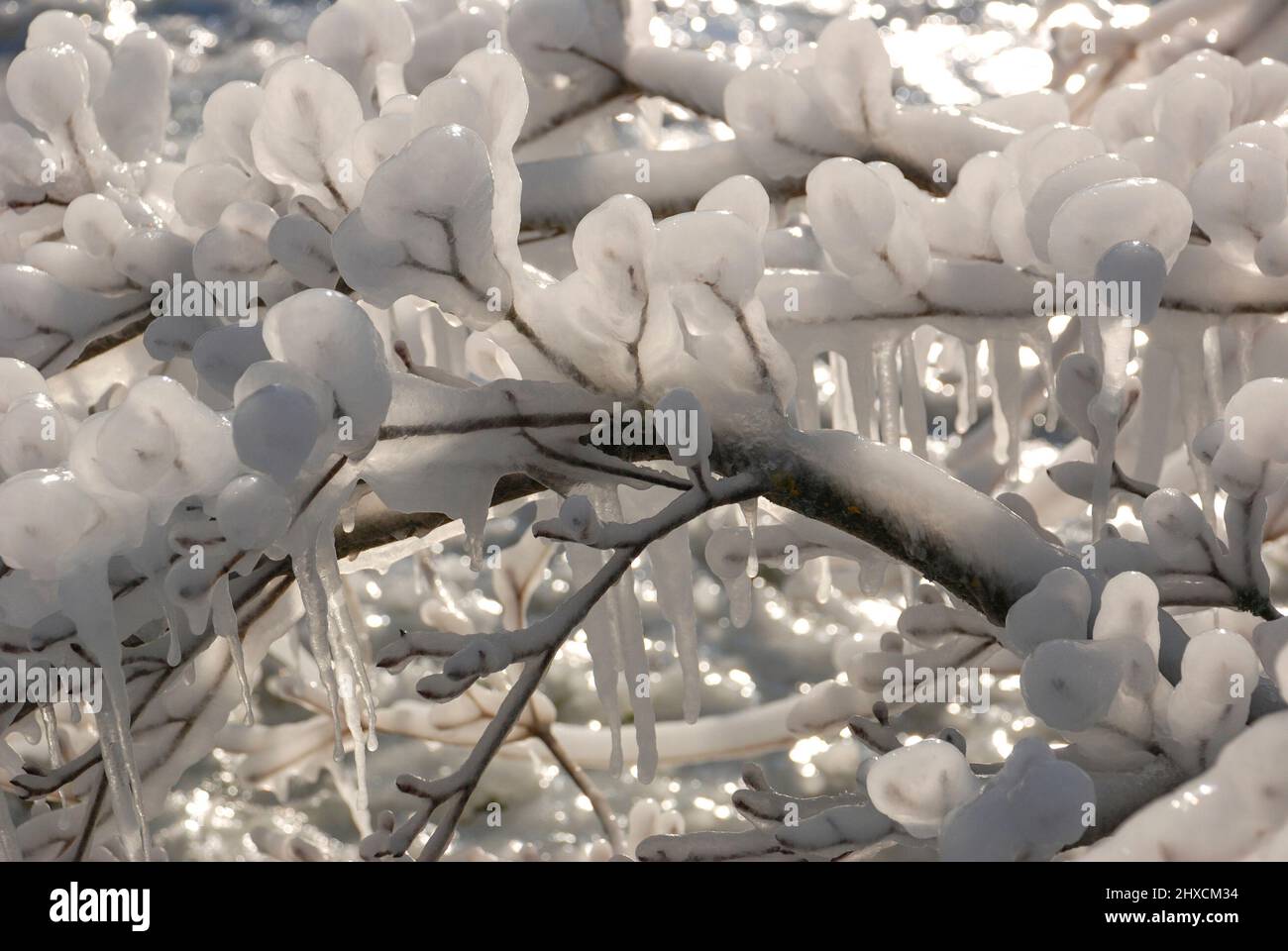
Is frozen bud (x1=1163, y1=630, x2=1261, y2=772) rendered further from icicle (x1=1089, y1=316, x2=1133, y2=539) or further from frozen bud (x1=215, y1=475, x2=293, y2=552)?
frozen bud (x1=215, y1=475, x2=293, y2=552)

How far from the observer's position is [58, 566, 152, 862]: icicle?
0.42 m

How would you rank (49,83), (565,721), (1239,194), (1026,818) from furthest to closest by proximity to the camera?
(565,721), (49,83), (1239,194), (1026,818)

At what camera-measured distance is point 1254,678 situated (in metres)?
0.39

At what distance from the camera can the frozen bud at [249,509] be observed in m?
0.37

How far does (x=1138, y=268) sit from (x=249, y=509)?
27 centimetres

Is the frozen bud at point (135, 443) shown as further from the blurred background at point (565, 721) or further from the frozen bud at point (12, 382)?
the blurred background at point (565, 721)

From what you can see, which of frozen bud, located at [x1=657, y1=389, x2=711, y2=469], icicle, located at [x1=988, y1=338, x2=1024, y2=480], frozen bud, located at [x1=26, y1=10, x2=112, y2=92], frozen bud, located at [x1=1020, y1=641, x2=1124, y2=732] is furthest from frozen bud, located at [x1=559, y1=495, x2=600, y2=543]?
frozen bud, located at [x1=26, y1=10, x2=112, y2=92]

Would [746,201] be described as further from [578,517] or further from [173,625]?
[173,625]

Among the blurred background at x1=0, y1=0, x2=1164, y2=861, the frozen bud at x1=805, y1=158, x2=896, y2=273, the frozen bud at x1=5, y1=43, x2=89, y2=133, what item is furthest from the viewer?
the blurred background at x1=0, y1=0, x2=1164, y2=861

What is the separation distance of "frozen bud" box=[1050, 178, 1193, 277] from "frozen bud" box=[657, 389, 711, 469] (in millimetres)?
126

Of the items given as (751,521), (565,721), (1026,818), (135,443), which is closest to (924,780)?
(1026,818)

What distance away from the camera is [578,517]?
402 millimetres
